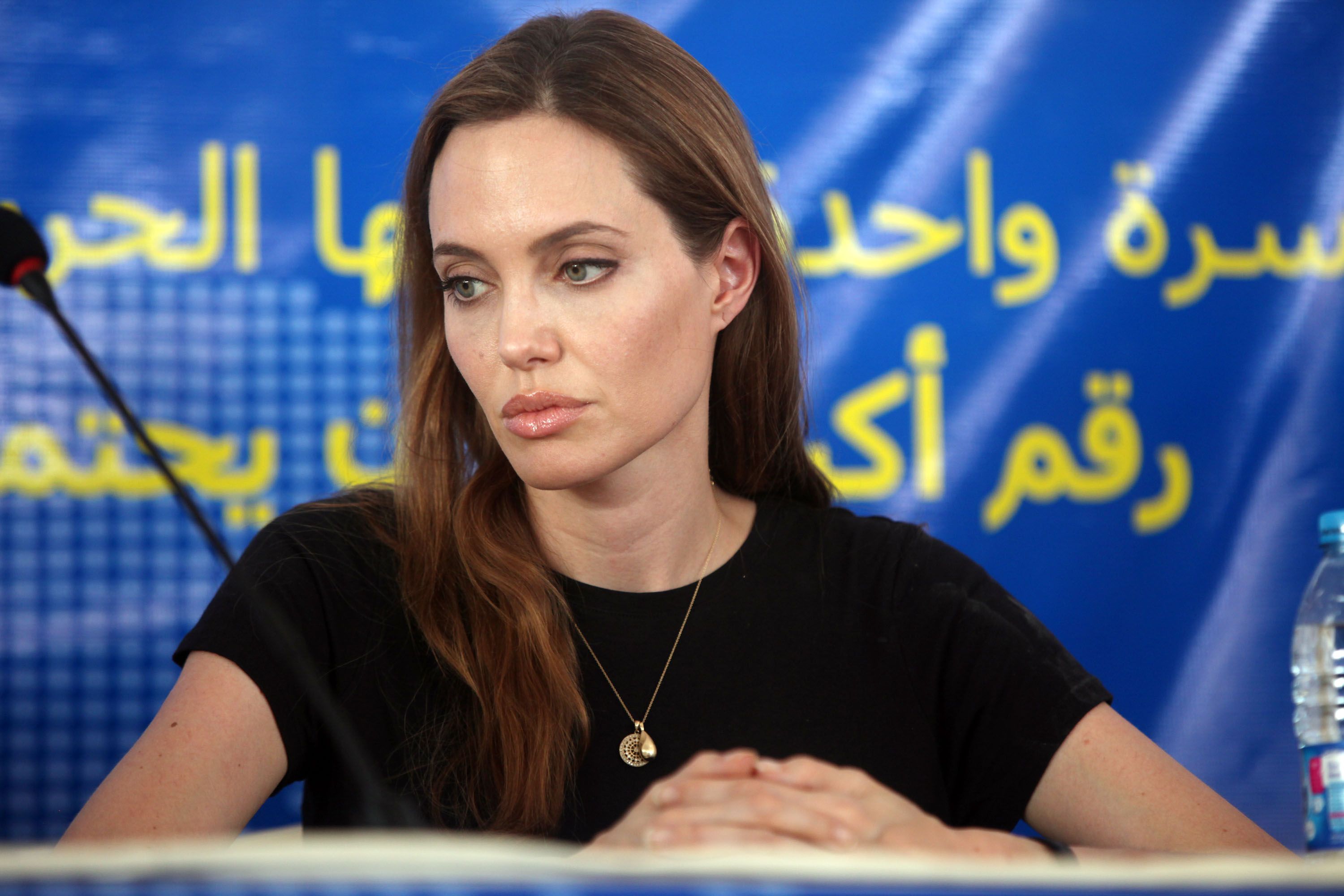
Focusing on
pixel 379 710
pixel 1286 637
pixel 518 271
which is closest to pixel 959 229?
pixel 1286 637

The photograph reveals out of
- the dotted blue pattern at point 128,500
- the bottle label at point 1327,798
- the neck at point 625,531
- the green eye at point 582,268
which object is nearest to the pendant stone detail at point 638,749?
the neck at point 625,531

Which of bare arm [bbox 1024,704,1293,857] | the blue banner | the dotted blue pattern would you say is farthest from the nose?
the blue banner

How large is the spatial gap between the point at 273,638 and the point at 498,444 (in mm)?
306

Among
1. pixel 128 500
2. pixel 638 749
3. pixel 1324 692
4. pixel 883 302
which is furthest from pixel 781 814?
pixel 128 500

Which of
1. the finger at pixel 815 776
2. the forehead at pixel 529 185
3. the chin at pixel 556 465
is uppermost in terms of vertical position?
A: the forehead at pixel 529 185

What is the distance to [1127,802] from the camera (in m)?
1.01

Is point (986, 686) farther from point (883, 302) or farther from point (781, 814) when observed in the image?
point (883, 302)

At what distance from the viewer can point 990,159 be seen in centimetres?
198

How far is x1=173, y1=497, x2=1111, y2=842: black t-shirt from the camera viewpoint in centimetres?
99

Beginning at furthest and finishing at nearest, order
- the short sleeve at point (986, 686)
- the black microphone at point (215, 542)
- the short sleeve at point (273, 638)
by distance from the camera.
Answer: the short sleeve at point (986, 686)
the short sleeve at point (273, 638)
the black microphone at point (215, 542)

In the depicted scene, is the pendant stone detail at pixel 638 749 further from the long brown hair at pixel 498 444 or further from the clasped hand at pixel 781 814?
the clasped hand at pixel 781 814

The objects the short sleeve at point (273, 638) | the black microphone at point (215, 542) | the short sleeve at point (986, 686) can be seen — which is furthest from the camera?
the short sleeve at point (986, 686)

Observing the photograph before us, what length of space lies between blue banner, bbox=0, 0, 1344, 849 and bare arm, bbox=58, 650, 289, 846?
99 centimetres

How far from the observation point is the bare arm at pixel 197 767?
0.83 metres
